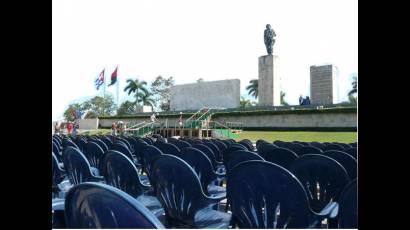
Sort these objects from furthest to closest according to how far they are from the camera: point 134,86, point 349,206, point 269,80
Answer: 1. point 134,86
2. point 269,80
3. point 349,206

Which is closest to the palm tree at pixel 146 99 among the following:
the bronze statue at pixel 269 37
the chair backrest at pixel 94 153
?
the bronze statue at pixel 269 37

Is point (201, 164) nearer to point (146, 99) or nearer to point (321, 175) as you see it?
point (321, 175)

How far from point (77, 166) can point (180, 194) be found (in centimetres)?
148

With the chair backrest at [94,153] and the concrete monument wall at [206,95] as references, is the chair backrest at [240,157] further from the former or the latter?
the concrete monument wall at [206,95]

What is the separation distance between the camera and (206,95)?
172 feet

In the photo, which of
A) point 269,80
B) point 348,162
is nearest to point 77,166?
point 348,162

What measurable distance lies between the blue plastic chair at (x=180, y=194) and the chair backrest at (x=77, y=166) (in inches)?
38.3

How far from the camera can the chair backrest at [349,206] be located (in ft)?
7.13

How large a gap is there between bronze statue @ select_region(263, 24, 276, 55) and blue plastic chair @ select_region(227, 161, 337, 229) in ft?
131

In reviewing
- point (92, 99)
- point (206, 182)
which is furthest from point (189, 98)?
point (206, 182)

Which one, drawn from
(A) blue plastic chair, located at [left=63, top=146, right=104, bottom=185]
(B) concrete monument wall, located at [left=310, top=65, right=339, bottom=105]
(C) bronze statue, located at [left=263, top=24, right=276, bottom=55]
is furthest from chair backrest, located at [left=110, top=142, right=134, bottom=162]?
(B) concrete monument wall, located at [left=310, top=65, right=339, bottom=105]
